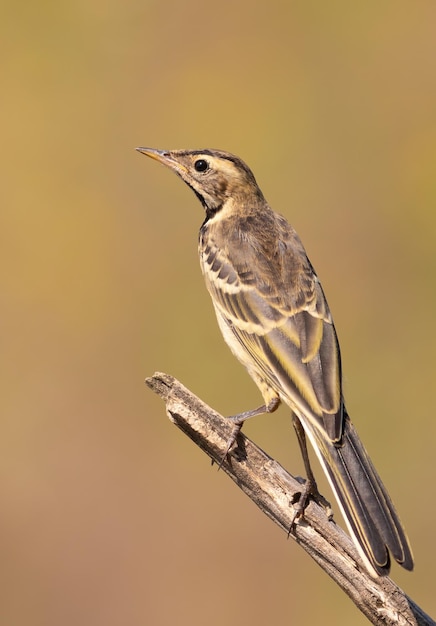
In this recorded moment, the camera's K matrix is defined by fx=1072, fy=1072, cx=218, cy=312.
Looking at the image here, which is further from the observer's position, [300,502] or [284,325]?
[284,325]

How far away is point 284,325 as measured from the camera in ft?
21.7

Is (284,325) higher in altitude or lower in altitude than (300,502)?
higher

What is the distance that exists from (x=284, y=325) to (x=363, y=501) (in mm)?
1500

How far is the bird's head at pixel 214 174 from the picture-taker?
788cm

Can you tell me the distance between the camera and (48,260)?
17.1 m

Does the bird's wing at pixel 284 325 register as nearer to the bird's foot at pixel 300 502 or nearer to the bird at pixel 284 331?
the bird at pixel 284 331

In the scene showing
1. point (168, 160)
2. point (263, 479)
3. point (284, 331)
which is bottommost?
point (263, 479)

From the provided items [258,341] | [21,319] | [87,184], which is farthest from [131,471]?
[258,341]

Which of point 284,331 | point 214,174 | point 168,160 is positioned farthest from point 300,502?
point 168,160

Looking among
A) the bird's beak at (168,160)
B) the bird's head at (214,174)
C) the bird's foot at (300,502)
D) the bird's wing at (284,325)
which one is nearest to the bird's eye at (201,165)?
the bird's head at (214,174)

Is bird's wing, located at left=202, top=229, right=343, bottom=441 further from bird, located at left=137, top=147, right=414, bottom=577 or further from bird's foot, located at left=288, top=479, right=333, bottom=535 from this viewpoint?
bird's foot, located at left=288, top=479, right=333, bottom=535

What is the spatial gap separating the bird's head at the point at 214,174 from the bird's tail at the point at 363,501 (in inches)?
98.8

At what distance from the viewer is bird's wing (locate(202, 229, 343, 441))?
239 inches

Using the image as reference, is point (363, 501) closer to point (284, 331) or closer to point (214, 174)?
point (284, 331)
